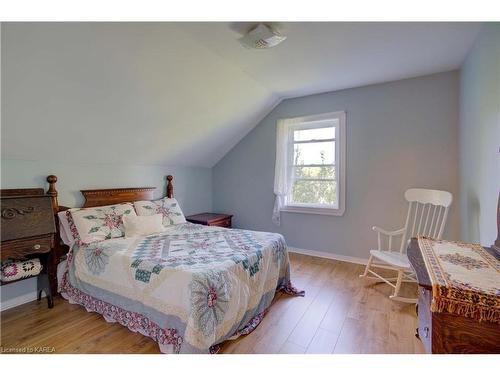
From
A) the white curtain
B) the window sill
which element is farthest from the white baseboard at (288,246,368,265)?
the white curtain

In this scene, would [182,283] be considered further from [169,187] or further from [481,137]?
[481,137]

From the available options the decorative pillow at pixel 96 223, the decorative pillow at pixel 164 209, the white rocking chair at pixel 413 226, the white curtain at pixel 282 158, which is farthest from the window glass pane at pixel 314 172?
the decorative pillow at pixel 96 223

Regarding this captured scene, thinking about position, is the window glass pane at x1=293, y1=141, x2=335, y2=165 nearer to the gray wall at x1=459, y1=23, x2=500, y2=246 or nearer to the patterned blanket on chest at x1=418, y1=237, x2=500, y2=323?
the gray wall at x1=459, y1=23, x2=500, y2=246

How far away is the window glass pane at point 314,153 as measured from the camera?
3.52 meters

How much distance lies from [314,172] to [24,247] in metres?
3.31

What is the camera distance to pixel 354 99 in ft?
10.7

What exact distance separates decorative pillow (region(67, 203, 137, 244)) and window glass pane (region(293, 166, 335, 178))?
7.95ft

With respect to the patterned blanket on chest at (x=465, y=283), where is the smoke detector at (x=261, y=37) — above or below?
above

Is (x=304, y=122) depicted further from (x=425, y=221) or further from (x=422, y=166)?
(x=425, y=221)

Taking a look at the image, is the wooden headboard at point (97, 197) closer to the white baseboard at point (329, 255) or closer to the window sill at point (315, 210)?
the window sill at point (315, 210)

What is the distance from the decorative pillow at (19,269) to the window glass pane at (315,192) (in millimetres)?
3058

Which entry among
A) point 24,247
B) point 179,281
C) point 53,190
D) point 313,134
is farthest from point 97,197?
point 313,134

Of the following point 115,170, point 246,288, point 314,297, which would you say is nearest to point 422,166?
point 314,297

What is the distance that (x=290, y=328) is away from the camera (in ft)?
6.27
